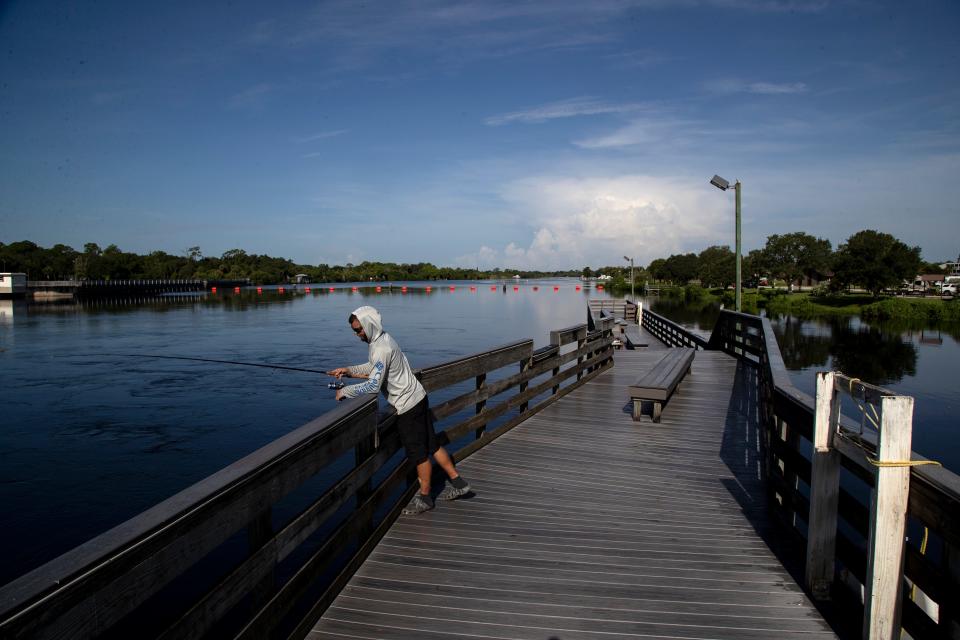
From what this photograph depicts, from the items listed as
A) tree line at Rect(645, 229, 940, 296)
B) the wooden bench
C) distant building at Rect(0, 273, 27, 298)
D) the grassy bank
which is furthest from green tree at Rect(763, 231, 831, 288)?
distant building at Rect(0, 273, 27, 298)

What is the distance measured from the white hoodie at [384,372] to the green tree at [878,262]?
75792mm

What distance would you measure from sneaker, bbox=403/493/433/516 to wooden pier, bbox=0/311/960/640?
0.27 feet

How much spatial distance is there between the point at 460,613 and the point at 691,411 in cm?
656

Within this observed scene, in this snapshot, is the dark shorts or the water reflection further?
the water reflection

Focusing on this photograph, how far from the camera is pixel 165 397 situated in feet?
61.6

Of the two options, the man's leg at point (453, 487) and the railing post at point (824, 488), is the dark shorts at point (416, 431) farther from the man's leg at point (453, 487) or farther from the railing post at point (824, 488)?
the railing post at point (824, 488)

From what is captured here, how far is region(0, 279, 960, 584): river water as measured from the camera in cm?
1088

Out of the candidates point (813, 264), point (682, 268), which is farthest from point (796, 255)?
point (682, 268)

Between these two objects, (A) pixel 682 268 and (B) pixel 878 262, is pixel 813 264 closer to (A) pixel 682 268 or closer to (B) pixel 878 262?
(B) pixel 878 262

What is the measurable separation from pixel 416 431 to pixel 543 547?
122cm

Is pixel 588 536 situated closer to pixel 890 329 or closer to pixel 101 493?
pixel 101 493

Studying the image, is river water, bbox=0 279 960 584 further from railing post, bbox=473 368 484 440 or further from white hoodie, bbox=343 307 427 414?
white hoodie, bbox=343 307 427 414

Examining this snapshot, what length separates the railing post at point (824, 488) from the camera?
3.32 m

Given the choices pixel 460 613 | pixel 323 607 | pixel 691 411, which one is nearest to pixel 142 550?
pixel 323 607
